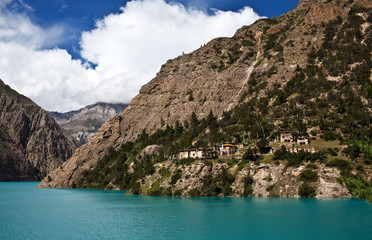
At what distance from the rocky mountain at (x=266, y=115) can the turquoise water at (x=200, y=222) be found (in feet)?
71.7

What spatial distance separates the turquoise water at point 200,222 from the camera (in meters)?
Answer: 50.7

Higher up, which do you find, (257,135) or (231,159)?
(257,135)

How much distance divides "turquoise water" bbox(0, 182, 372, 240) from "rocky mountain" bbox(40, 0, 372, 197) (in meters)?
21.9

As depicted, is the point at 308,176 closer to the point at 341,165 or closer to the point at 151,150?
the point at 341,165

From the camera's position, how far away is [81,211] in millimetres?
80312

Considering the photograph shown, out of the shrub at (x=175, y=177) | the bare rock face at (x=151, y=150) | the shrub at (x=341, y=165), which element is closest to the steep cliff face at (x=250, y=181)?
the shrub at (x=175, y=177)

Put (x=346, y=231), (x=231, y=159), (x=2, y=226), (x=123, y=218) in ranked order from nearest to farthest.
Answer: (x=346, y=231), (x=2, y=226), (x=123, y=218), (x=231, y=159)

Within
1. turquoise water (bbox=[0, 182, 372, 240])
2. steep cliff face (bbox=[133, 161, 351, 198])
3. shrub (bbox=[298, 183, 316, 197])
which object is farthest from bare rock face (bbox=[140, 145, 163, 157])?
shrub (bbox=[298, 183, 316, 197])

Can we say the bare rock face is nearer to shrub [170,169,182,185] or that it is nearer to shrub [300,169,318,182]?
shrub [170,169,182,185]

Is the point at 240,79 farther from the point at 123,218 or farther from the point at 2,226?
the point at 2,226

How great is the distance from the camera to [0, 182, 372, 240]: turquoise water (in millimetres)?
50719

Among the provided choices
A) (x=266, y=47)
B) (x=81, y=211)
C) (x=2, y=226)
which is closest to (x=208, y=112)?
(x=266, y=47)

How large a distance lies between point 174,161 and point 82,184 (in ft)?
242

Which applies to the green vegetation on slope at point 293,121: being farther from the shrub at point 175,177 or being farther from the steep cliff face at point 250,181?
the steep cliff face at point 250,181
